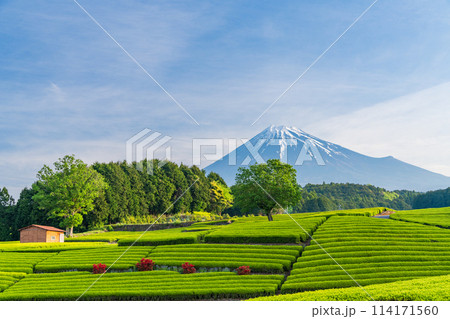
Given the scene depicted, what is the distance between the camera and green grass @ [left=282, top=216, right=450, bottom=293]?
1898cm

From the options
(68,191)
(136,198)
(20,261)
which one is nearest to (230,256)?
(20,261)

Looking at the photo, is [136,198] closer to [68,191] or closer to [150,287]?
[68,191]

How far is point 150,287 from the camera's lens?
19875 millimetres

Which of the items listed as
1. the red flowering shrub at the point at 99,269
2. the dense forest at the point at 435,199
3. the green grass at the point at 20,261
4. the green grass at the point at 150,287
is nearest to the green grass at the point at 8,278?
the green grass at the point at 150,287

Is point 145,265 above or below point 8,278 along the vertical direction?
above

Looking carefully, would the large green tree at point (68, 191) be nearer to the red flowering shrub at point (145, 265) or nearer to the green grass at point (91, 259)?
the green grass at point (91, 259)

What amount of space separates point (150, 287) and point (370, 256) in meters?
14.4

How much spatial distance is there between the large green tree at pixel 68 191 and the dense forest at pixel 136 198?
434cm

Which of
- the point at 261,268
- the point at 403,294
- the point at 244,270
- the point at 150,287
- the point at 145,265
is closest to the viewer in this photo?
the point at 403,294

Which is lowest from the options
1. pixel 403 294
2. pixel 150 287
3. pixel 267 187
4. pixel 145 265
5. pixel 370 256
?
pixel 150 287

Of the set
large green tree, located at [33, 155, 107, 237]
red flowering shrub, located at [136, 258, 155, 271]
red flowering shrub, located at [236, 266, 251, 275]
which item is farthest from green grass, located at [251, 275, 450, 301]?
large green tree, located at [33, 155, 107, 237]

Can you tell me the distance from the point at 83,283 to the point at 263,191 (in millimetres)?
35024

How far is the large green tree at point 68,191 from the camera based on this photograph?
60.1 meters

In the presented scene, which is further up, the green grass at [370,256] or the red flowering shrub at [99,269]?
the green grass at [370,256]
